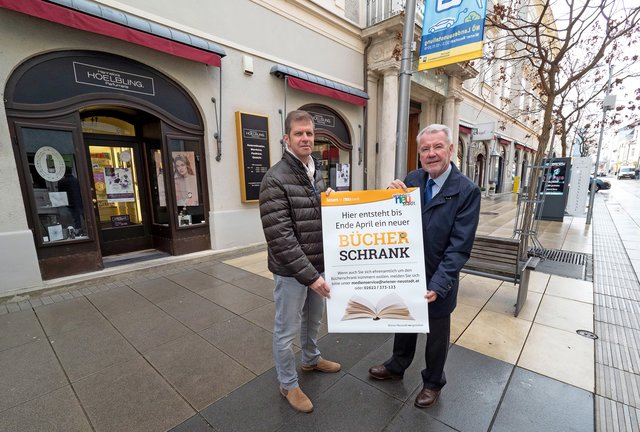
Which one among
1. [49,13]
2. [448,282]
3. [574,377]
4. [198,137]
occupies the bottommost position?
[574,377]

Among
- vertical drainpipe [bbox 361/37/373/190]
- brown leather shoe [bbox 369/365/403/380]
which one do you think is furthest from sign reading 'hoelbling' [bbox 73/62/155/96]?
vertical drainpipe [bbox 361/37/373/190]

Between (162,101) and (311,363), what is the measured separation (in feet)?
17.1

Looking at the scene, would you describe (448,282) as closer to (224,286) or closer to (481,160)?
(224,286)

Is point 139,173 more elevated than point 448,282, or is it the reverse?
point 139,173

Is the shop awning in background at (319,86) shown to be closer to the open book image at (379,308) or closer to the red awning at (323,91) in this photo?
the red awning at (323,91)

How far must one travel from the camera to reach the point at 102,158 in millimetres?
5559

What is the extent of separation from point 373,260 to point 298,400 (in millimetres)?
1186

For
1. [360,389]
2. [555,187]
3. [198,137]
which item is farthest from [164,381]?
[555,187]

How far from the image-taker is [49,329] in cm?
333

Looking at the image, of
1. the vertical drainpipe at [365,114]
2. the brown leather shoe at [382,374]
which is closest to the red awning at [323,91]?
the vertical drainpipe at [365,114]

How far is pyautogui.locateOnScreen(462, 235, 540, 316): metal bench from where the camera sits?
354 centimetres

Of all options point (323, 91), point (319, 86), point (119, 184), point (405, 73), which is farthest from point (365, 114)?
point (119, 184)

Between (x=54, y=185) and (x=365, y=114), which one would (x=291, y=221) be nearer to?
(x=54, y=185)

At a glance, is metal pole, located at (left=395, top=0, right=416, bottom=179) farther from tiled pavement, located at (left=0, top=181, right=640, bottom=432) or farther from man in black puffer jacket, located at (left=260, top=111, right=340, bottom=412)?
tiled pavement, located at (left=0, top=181, right=640, bottom=432)
